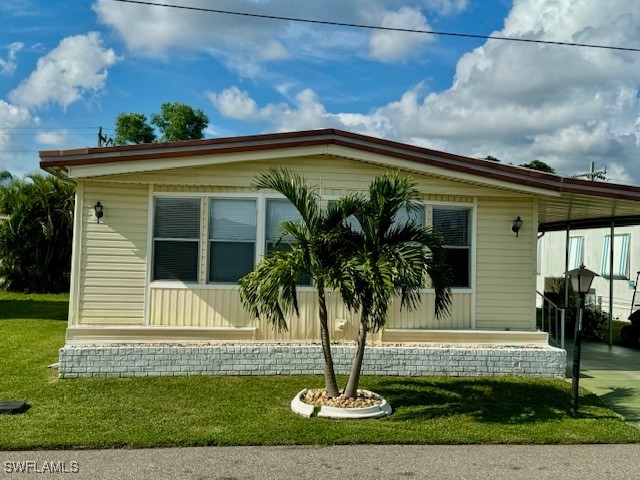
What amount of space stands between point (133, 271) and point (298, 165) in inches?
110

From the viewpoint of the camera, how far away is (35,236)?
18766 millimetres

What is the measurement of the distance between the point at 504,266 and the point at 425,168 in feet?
6.46

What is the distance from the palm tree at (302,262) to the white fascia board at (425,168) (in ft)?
5.85

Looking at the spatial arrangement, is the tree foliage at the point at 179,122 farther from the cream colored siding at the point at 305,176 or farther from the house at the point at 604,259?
the cream colored siding at the point at 305,176

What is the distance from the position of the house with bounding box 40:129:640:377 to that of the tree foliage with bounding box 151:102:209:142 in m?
27.2

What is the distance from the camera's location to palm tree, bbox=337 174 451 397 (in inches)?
224

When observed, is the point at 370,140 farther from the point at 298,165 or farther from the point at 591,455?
the point at 591,455

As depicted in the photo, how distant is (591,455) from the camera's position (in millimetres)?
5262

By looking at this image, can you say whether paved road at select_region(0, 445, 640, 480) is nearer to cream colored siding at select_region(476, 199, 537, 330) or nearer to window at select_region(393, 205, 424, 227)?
cream colored siding at select_region(476, 199, 537, 330)

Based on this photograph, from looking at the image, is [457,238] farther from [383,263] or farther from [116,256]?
[116,256]

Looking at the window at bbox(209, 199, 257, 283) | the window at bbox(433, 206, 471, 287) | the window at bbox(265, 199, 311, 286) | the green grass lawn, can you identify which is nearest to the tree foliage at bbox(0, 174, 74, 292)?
the green grass lawn

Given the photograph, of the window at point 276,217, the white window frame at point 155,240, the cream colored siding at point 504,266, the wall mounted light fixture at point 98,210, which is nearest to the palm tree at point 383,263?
the window at point 276,217

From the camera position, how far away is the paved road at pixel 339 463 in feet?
15.2

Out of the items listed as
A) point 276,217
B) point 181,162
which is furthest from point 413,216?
point 181,162
